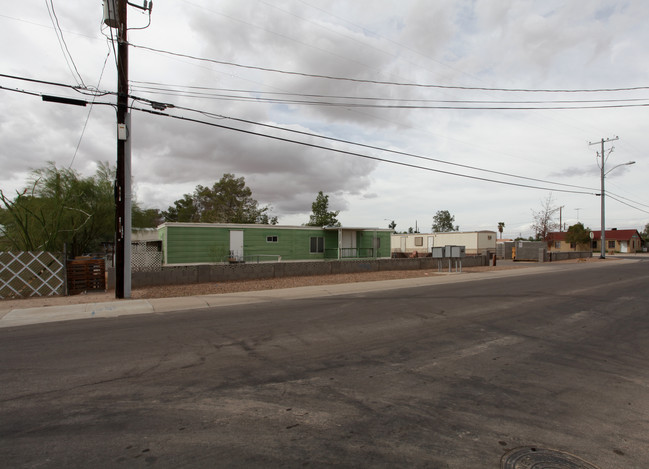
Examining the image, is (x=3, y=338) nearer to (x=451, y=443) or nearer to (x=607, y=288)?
(x=451, y=443)

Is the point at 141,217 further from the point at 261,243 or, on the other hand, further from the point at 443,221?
the point at 443,221

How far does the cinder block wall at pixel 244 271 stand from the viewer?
1492cm

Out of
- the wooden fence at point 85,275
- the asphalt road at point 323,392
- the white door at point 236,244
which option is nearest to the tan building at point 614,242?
the white door at point 236,244

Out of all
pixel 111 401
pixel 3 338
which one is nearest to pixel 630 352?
pixel 111 401

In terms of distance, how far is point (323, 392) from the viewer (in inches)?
173

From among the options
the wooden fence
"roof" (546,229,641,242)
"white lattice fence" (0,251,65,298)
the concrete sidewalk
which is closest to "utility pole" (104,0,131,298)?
the concrete sidewalk

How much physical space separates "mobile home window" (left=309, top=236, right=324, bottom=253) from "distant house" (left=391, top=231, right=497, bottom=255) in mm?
17250

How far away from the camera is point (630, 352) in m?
6.25

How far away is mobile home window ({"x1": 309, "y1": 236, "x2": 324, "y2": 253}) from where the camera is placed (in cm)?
2819

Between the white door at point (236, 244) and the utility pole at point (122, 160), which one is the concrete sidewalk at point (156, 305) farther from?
the white door at point (236, 244)

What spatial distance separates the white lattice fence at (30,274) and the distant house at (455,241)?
115ft

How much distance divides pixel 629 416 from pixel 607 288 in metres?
12.8

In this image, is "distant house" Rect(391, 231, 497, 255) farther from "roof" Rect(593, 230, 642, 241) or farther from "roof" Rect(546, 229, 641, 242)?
"roof" Rect(593, 230, 642, 241)

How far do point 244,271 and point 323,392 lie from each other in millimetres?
12947
